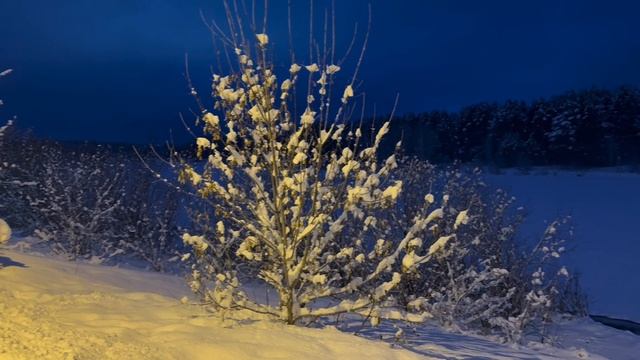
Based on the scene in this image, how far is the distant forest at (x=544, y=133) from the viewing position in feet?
131

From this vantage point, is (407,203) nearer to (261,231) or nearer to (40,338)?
(261,231)

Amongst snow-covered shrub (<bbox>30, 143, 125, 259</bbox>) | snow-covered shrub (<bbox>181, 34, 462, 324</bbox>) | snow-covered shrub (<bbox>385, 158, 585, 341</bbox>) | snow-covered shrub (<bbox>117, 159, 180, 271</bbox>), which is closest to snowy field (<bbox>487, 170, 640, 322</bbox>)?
snow-covered shrub (<bbox>385, 158, 585, 341</bbox>)

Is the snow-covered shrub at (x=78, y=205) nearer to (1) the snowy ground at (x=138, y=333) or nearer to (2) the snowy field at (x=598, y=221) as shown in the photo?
(1) the snowy ground at (x=138, y=333)

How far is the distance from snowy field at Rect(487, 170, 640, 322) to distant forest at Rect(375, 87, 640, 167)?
437cm

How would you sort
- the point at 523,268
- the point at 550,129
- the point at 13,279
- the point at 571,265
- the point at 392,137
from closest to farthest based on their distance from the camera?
1. the point at 13,279
2. the point at 523,268
3. the point at 571,265
4. the point at 550,129
5. the point at 392,137

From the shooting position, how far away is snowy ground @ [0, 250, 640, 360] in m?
Answer: 4.23

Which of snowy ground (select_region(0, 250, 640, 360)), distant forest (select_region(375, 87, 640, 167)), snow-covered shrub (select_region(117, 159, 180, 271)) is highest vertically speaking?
distant forest (select_region(375, 87, 640, 167))

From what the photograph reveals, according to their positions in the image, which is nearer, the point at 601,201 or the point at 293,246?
the point at 293,246

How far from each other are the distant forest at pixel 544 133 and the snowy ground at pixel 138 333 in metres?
30.9

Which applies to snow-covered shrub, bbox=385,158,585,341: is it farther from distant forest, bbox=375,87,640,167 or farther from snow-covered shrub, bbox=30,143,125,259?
distant forest, bbox=375,87,640,167

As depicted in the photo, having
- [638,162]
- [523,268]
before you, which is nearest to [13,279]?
[523,268]

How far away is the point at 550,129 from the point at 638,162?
24.8 feet

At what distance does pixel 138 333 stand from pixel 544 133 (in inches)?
1673

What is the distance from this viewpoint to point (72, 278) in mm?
7094
